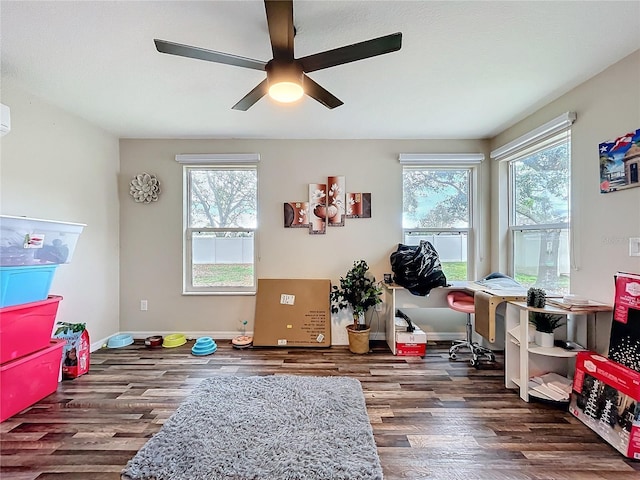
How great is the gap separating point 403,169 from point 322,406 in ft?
8.95

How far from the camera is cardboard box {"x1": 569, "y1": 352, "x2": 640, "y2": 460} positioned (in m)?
1.62

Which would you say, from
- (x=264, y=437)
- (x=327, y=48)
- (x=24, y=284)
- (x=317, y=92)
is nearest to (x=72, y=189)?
(x=24, y=284)

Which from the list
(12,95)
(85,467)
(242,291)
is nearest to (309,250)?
(242,291)

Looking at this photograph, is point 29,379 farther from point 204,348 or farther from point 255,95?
point 255,95

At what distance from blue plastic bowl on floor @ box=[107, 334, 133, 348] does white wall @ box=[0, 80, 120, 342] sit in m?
0.12

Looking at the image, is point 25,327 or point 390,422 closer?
point 390,422

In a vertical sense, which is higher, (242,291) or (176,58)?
(176,58)

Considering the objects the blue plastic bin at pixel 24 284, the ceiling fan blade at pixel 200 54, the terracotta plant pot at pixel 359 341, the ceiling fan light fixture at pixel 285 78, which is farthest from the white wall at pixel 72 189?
the terracotta plant pot at pixel 359 341

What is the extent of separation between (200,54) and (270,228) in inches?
86.1

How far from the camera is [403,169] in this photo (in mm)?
3566

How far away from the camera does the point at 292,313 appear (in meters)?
3.40

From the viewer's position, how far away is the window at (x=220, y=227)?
11.8 ft

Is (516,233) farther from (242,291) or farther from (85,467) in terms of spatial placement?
(85,467)

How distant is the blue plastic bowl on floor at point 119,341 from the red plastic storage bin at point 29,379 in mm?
915
